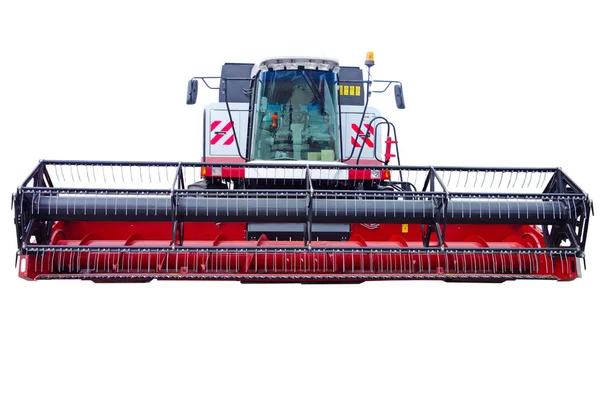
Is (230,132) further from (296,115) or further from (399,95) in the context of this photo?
(399,95)

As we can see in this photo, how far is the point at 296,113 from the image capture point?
7066 mm

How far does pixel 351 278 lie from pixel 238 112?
10.6 feet

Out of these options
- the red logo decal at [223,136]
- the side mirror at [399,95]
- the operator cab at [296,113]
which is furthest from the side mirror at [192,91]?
the side mirror at [399,95]

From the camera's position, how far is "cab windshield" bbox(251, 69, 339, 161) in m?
7.02

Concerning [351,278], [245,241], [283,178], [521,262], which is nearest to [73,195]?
[245,241]

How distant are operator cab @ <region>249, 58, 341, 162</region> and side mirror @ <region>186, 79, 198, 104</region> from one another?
0.93 metres

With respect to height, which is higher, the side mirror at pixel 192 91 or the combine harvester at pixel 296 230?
the side mirror at pixel 192 91

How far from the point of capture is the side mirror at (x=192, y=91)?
761 cm

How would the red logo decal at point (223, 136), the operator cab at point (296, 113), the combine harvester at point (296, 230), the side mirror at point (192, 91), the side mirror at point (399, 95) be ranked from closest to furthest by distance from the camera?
the combine harvester at point (296, 230)
the operator cab at point (296, 113)
the side mirror at point (399, 95)
the side mirror at point (192, 91)
the red logo decal at point (223, 136)

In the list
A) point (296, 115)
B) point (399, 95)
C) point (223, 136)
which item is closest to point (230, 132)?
point (223, 136)

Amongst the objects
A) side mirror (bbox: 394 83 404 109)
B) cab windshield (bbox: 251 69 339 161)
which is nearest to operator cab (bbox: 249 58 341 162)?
cab windshield (bbox: 251 69 339 161)

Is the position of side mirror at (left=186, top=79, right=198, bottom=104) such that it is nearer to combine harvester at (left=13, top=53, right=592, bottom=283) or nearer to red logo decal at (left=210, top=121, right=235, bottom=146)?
red logo decal at (left=210, top=121, right=235, bottom=146)

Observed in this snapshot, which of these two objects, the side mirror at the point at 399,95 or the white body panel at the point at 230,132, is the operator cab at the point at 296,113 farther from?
the side mirror at the point at 399,95

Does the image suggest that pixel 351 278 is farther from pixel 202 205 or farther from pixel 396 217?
pixel 202 205
